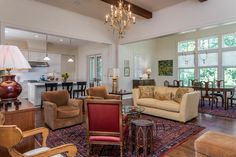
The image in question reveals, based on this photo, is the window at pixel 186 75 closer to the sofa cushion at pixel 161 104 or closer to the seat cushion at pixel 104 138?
the sofa cushion at pixel 161 104

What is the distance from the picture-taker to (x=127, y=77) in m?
8.05

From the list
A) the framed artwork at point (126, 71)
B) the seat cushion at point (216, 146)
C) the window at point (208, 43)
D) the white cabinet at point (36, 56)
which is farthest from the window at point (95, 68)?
the seat cushion at point (216, 146)

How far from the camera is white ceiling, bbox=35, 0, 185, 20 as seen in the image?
200 inches

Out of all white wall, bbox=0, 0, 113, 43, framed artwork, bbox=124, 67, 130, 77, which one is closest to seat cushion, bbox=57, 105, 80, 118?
white wall, bbox=0, 0, 113, 43

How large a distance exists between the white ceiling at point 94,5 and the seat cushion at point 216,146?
15.0 feet

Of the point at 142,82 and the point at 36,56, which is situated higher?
the point at 36,56

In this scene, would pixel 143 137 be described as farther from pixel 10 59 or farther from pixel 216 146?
pixel 10 59

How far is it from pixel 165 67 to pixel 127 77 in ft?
8.90

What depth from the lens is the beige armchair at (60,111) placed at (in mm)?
3535

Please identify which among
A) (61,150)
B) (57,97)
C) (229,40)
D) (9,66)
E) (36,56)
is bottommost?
(61,150)

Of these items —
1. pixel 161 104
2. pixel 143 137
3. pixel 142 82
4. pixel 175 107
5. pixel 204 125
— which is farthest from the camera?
pixel 142 82

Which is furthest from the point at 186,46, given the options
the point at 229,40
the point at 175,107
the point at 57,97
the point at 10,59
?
the point at 10,59

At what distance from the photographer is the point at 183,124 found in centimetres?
394

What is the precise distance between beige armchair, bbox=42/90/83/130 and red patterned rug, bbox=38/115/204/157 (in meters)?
0.16
